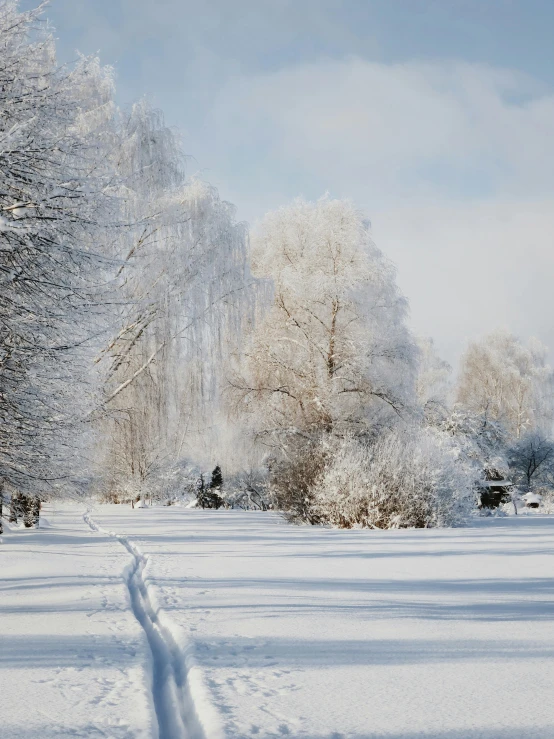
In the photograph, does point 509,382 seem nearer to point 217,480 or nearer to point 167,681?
point 217,480

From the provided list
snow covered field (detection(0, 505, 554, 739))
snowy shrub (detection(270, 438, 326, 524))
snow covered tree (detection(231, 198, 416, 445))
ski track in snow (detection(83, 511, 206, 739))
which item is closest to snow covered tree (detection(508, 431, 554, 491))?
snow covered tree (detection(231, 198, 416, 445))

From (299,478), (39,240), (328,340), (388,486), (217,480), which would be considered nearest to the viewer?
(39,240)

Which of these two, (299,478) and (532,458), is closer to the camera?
(299,478)

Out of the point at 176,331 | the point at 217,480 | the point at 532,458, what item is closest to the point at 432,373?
the point at 532,458

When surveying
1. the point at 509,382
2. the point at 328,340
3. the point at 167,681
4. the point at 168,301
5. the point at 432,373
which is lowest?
the point at 167,681

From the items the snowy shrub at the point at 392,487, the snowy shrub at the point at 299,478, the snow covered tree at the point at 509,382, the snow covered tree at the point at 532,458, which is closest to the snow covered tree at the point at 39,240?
the snowy shrub at the point at 392,487

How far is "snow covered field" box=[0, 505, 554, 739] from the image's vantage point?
268cm

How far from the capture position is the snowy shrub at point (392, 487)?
14.7m

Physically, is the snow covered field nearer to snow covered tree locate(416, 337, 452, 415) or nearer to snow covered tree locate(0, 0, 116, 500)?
snow covered tree locate(0, 0, 116, 500)

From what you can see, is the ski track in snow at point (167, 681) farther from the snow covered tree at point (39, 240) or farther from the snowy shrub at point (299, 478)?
the snowy shrub at point (299, 478)

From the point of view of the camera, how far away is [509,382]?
1620 inches

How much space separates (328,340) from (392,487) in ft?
18.2

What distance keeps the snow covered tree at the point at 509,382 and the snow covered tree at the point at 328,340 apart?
76.0 feet

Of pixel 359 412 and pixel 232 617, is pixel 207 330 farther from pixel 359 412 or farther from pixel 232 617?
pixel 232 617
